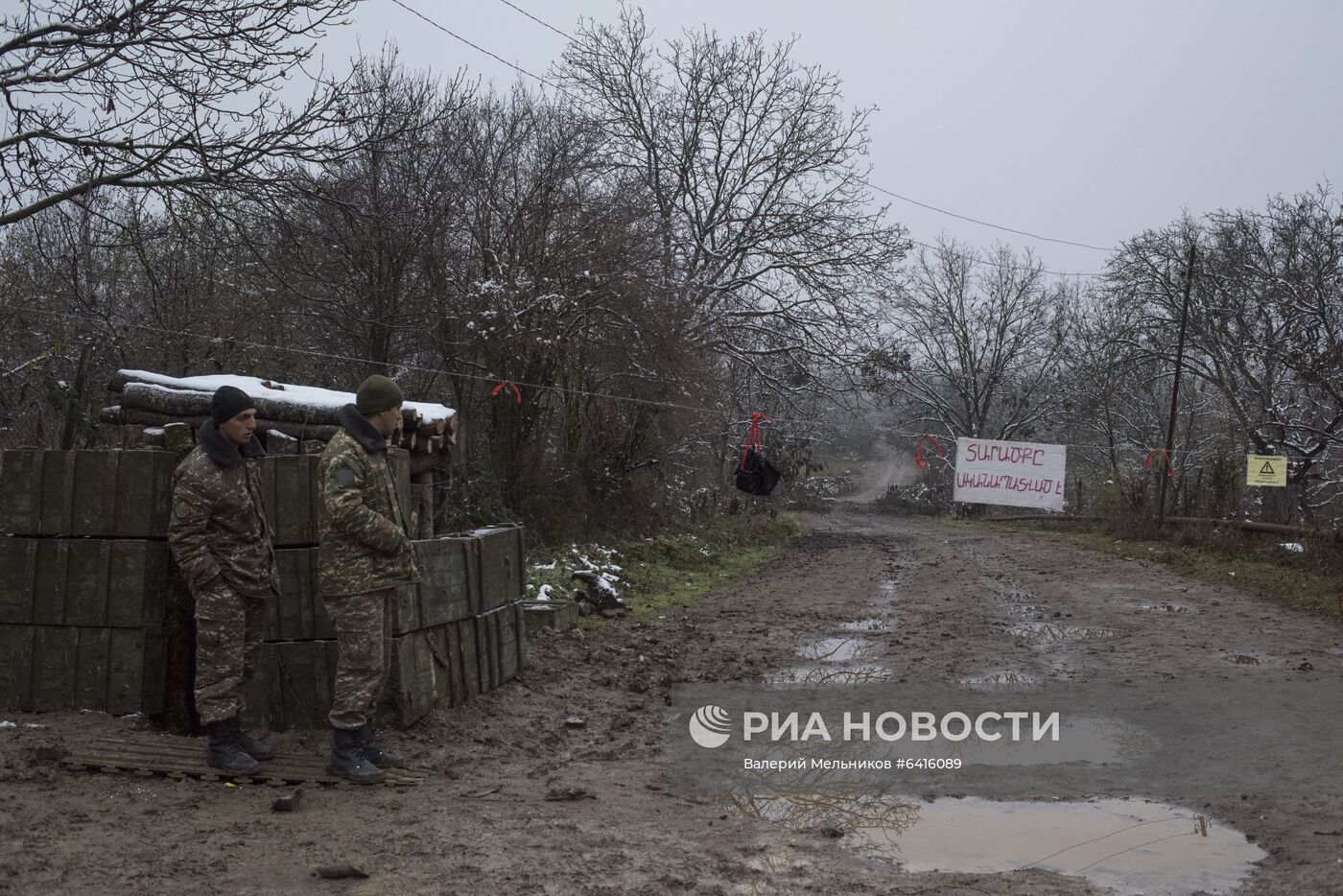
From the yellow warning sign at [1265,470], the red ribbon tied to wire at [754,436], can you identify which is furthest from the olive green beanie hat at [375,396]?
the yellow warning sign at [1265,470]

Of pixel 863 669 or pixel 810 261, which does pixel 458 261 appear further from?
pixel 863 669

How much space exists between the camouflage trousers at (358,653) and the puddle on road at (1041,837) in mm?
1906

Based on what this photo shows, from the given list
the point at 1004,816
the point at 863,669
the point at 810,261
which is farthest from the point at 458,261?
the point at 1004,816

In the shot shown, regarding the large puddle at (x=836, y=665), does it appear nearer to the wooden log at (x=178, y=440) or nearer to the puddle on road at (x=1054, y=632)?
the puddle on road at (x=1054, y=632)

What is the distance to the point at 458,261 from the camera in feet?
69.7

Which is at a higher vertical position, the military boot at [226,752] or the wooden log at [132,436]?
the wooden log at [132,436]

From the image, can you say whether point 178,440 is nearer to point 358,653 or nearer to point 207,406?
point 358,653

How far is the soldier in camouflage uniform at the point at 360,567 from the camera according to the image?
5539 millimetres

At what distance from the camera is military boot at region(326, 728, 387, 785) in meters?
5.42

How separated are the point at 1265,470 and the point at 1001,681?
19388 millimetres

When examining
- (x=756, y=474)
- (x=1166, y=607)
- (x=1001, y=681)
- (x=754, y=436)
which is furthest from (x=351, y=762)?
(x=754, y=436)

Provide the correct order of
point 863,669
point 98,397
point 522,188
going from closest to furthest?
point 863,669, point 98,397, point 522,188

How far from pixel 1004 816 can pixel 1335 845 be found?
132 centimetres

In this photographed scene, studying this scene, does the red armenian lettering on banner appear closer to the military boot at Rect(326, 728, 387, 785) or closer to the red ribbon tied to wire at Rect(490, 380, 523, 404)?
the red ribbon tied to wire at Rect(490, 380, 523, 404)
